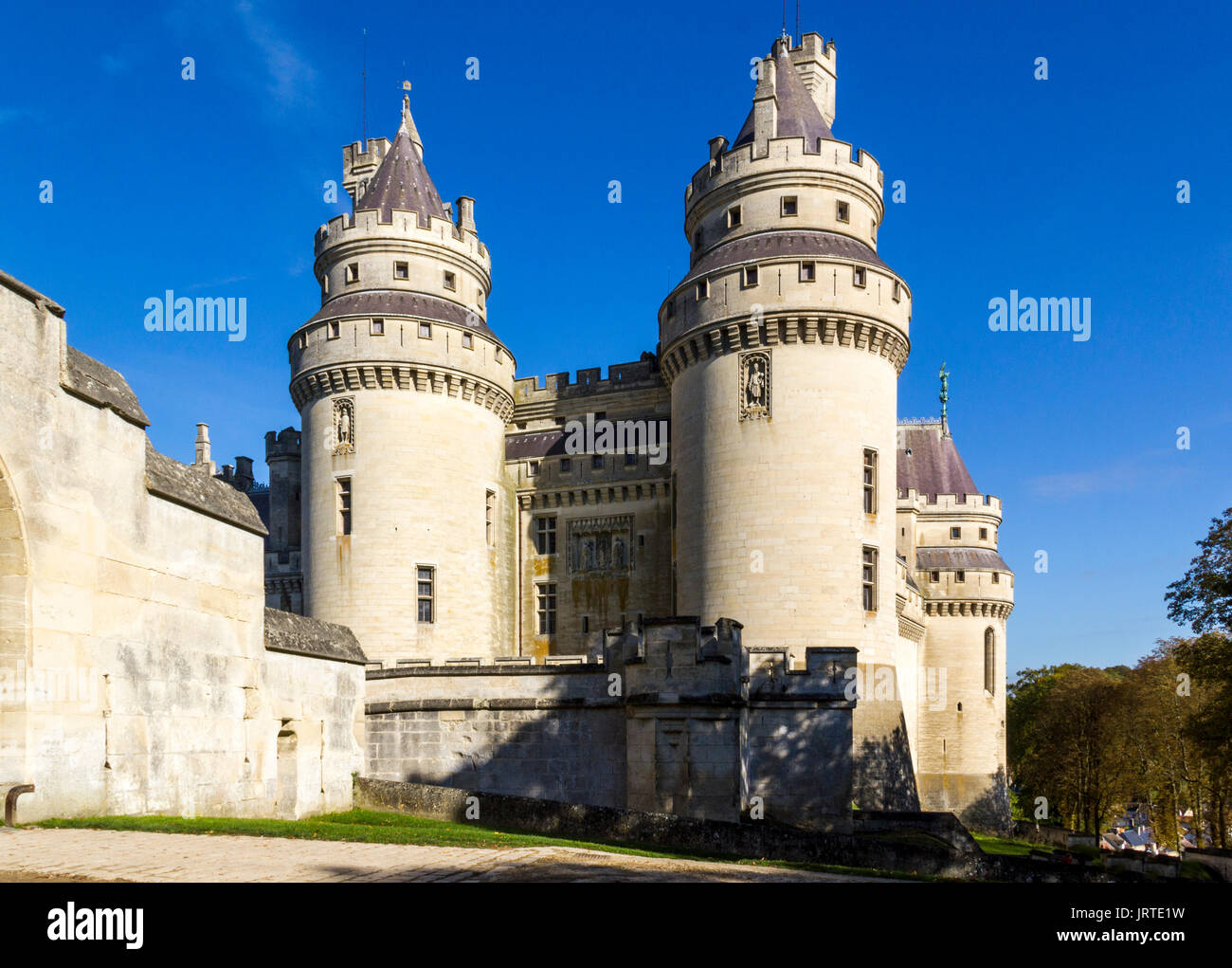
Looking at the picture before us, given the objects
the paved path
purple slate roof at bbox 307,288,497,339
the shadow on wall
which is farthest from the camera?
purple slate roof at bbox 307,288,497,339

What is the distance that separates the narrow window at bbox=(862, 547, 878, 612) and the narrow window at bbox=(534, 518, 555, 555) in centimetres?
1137

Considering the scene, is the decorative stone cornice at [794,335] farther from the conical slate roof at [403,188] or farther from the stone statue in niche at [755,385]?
the conical slate roof at [403,188]

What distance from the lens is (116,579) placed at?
14133 millimetres

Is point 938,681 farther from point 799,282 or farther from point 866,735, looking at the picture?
point 799,282

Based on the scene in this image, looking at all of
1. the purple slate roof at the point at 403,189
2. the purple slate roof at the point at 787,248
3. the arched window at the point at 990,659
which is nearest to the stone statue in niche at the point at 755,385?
the purple slate roof at the point at 787,248

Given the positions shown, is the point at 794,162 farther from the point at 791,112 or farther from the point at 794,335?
the point at 794,335

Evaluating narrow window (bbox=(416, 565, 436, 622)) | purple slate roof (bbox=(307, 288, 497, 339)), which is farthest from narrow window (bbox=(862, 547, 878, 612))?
purple slate roof (bbox=(307, 288, 497, 339))

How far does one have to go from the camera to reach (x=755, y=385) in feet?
90.1

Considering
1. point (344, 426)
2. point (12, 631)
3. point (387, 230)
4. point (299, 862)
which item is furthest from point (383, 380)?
point (299, 862)

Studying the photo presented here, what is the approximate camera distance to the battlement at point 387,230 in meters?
33.1

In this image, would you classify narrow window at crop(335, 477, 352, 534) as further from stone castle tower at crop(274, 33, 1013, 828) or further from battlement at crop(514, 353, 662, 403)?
battlement at crop(514, 353, 662, 403)

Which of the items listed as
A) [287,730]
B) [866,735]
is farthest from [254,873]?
[866,735]

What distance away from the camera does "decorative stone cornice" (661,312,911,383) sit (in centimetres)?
2714

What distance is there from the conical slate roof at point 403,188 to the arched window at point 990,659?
26623 millimetres
